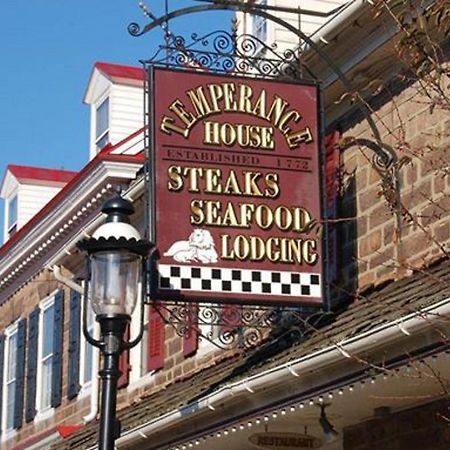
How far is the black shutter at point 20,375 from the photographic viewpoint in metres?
24.9

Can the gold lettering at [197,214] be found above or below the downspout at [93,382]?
below

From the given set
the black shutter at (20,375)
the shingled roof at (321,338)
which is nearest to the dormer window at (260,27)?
the shingled roof at (321,338)

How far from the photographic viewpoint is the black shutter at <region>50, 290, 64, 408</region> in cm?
2303

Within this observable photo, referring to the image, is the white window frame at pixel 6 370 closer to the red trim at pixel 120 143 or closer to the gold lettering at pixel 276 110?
the red trim at pixel 120 143

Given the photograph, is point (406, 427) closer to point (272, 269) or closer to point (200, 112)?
point (272, 269)

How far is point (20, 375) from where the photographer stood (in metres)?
25.1

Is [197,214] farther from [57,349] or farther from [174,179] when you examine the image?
[57,349]

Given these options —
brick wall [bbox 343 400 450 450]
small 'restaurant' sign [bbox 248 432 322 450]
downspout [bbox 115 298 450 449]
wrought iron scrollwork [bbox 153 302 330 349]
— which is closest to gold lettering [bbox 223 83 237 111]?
wrought iron scrollwork [bbox 153 302 330 349]

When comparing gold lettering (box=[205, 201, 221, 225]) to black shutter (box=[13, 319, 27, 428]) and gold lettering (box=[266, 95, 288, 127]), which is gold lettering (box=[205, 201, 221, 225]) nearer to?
gold lettering (box=[266, 95, 288, 127])

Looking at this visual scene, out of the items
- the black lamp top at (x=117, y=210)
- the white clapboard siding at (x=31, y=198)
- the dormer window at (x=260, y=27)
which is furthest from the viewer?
Result: the white clapboard siding at (x=31, y=198)

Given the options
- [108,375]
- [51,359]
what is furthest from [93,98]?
[108,375]

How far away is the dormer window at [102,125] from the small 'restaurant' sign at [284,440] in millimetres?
10904

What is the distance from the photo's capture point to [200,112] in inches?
516

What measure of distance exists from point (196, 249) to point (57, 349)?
10.8 m
